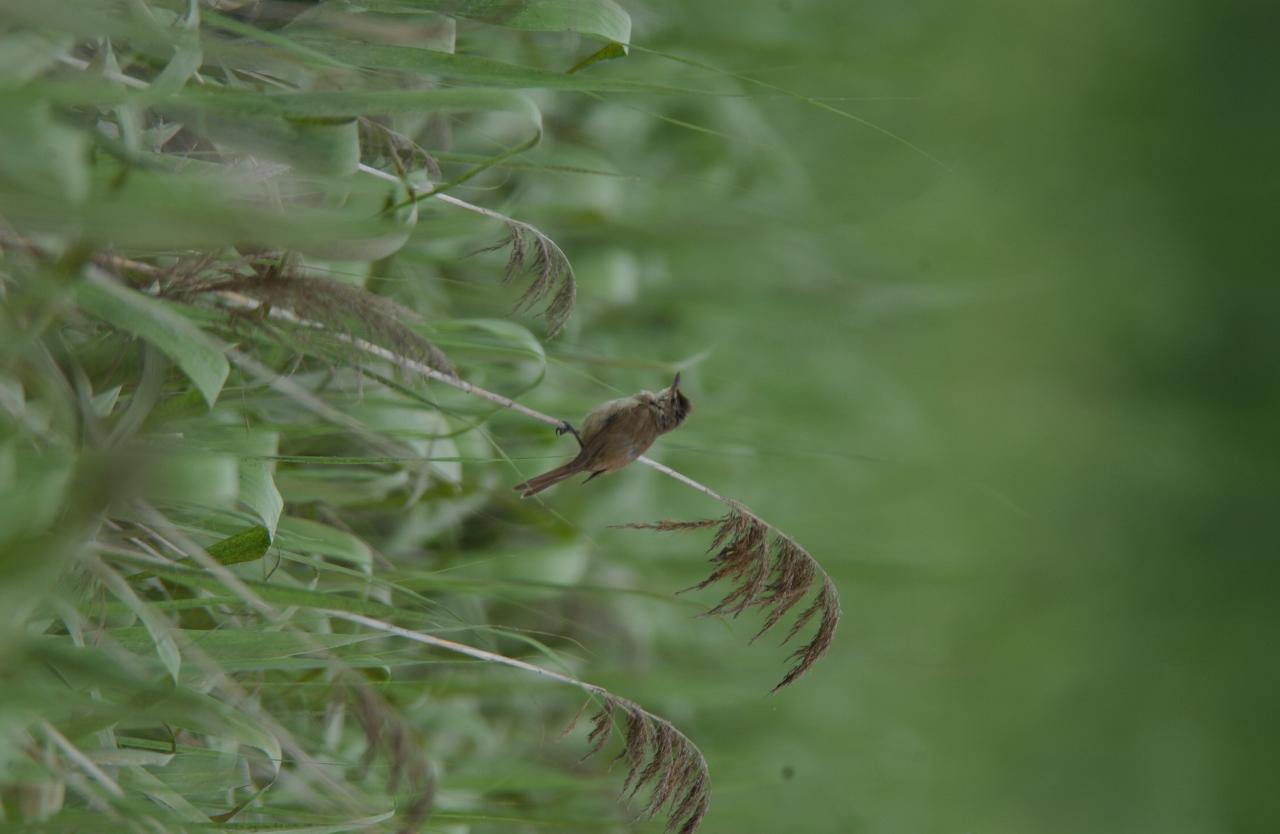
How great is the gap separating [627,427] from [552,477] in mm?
47

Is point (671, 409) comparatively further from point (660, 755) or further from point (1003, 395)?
point (1003, 395)

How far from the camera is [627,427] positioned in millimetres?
480

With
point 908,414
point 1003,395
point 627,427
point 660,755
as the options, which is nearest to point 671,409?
point 627,427

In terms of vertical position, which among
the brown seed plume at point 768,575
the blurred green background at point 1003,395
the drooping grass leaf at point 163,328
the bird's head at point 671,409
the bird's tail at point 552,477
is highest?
the drooping grass leaf at point 163,328

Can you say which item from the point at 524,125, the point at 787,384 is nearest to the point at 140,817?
the point at 524,125

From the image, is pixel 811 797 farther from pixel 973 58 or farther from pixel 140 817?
pixel 973 58

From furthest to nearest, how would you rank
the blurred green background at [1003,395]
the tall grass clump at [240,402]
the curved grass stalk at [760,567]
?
the blurred green background at [1003,395], the curved grass stalk at [760,567], the tall grass clump at [240,402]

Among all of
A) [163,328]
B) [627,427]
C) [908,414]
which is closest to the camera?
[163,328]

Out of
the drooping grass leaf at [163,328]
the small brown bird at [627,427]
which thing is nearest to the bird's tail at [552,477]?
the small brown bird at [627,427]

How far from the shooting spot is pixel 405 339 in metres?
0.38

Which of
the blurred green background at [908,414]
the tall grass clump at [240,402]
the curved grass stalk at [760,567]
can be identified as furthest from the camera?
the blurred green background at [908,414]

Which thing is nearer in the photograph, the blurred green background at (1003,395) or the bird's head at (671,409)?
the bird's head at (671,409)

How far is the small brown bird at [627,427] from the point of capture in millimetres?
480

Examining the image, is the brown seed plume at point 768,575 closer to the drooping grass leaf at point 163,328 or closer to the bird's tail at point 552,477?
the bird's tail at point 552,477
